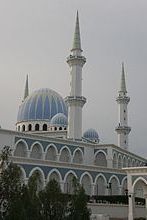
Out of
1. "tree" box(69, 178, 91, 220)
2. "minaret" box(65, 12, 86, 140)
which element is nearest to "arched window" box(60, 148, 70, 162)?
"minaret" box(65, 12, 86, 140)

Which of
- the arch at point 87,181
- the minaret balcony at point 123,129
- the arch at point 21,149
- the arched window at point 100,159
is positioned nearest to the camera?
the arch at point 21,149

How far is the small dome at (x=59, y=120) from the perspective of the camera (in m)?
50.9

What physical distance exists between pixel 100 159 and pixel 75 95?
7.45m

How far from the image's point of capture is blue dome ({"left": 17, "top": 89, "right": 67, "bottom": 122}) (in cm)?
5400

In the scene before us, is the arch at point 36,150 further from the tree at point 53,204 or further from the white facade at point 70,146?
the tree at point 53,204

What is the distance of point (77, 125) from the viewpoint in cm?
4203

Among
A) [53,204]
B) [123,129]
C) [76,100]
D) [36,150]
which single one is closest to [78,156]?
[36,150]

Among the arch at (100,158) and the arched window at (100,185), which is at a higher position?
the arch at (100,158)

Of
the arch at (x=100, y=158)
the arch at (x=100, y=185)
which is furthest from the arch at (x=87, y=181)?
the arch at (x=100, y=158)

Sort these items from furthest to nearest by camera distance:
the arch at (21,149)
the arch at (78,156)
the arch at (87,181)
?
the arch at (78,156), the arch at (87,181), the arch at (21,149)

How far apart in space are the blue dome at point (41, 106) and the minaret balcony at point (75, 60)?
38.4 feet

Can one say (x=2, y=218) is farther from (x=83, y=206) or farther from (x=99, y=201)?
(x=99, y=201)

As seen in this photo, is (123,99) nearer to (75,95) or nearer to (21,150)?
(75,95)

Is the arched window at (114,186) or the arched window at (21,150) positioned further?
the arched window at (114,186)
